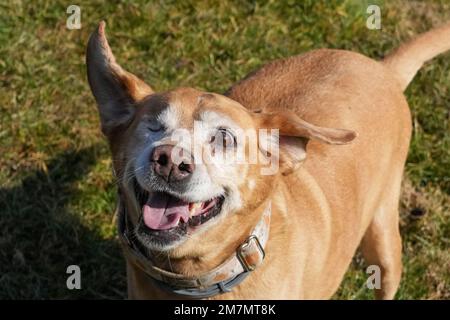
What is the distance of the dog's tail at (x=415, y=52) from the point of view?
5176mm

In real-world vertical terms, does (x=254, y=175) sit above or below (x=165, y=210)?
above

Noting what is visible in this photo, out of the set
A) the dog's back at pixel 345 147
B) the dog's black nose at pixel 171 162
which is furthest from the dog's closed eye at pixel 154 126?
the dog's back at pixel 345 147

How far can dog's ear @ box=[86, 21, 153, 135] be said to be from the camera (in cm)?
398

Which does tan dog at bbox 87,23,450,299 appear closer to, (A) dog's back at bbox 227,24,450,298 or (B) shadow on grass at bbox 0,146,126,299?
(A) dog's back at bbox 227,24,450,298

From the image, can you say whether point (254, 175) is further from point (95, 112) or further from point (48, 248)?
point (95, 112)

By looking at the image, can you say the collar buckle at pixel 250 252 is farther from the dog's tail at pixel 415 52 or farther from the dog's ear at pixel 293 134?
the dog's tail at pixel 415 52

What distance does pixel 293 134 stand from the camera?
397 cm

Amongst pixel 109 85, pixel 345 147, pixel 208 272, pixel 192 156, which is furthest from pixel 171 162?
pixel 345 147

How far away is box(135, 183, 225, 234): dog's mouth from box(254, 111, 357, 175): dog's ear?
45 centimetres

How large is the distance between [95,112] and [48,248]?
1136 mm

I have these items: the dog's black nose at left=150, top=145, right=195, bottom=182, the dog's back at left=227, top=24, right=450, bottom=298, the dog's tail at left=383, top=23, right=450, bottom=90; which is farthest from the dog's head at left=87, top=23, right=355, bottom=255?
the dog's tail at left=383, top=23, right=450, bottom=90
